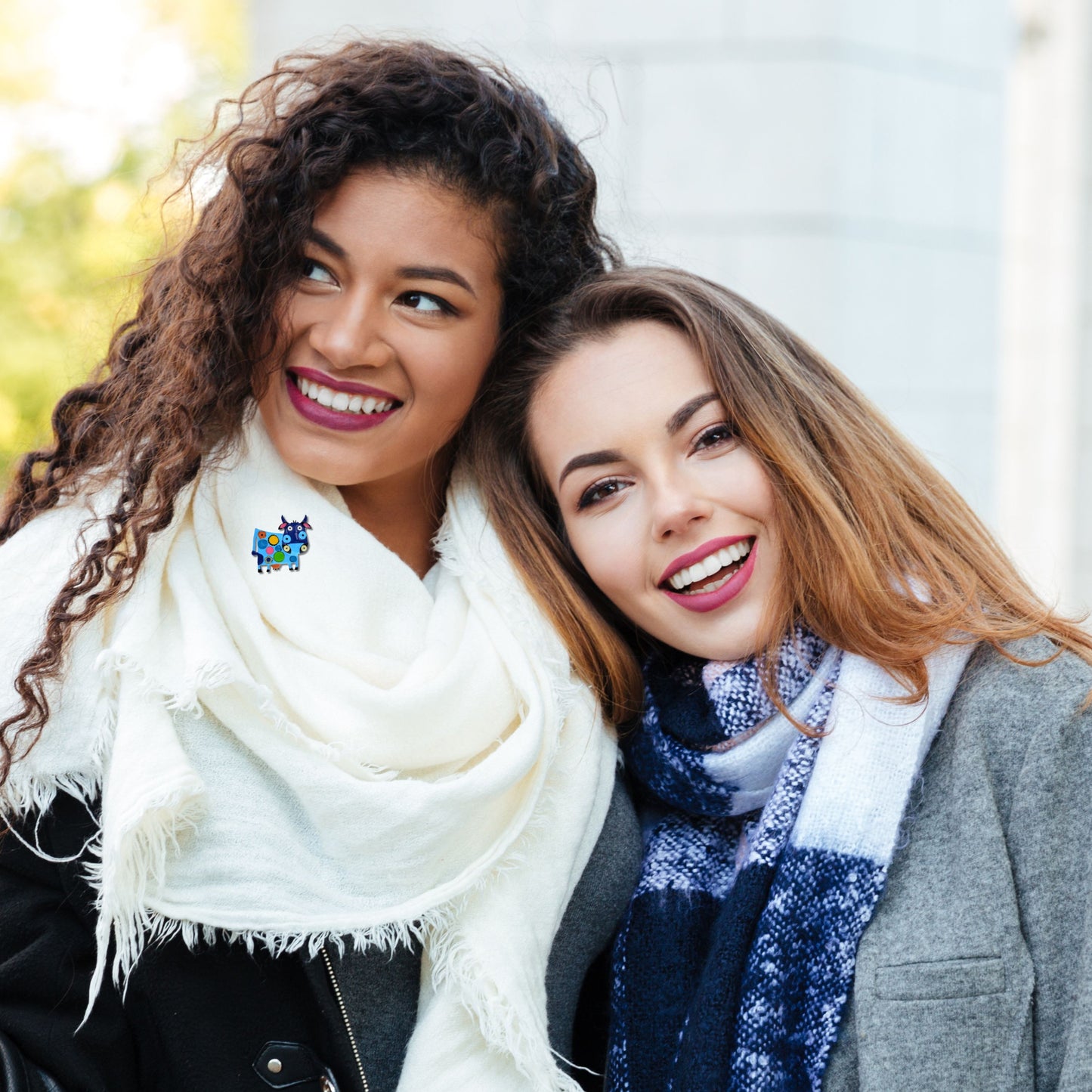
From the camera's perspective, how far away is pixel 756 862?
5.58 feet

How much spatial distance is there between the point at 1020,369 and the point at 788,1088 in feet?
16.4

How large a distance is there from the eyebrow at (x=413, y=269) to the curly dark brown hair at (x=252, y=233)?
2 centimetres

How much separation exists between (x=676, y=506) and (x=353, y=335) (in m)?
0.53

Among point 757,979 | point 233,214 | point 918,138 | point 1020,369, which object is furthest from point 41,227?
point 757,979

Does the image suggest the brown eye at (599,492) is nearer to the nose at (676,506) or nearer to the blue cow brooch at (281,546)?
the nose at (676,506)

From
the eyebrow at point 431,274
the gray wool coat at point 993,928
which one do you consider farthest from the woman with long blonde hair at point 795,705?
the eyebrow at point 431,274

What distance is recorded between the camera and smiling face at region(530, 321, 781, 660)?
182 centimetres

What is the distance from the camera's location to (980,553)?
188 centimetres

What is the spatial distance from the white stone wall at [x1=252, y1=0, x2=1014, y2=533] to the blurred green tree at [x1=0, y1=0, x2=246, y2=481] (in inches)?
271

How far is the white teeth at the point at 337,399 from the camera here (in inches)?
73.0

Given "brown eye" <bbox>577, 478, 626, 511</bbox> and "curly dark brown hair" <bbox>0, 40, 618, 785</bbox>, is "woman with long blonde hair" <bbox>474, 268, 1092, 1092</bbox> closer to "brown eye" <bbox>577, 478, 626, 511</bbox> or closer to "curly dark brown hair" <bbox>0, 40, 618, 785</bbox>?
"brown eye" <bbox>577, 478, 626, 511</bbox>

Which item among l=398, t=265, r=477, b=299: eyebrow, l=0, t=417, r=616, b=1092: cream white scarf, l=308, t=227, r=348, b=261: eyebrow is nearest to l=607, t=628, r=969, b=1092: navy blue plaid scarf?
l=0, t=417, r=616, b=1092: cream white scarf

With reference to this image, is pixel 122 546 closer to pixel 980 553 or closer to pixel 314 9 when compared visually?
pixel 980 553

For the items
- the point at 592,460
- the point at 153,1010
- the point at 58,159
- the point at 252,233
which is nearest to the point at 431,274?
the point at 252,233
